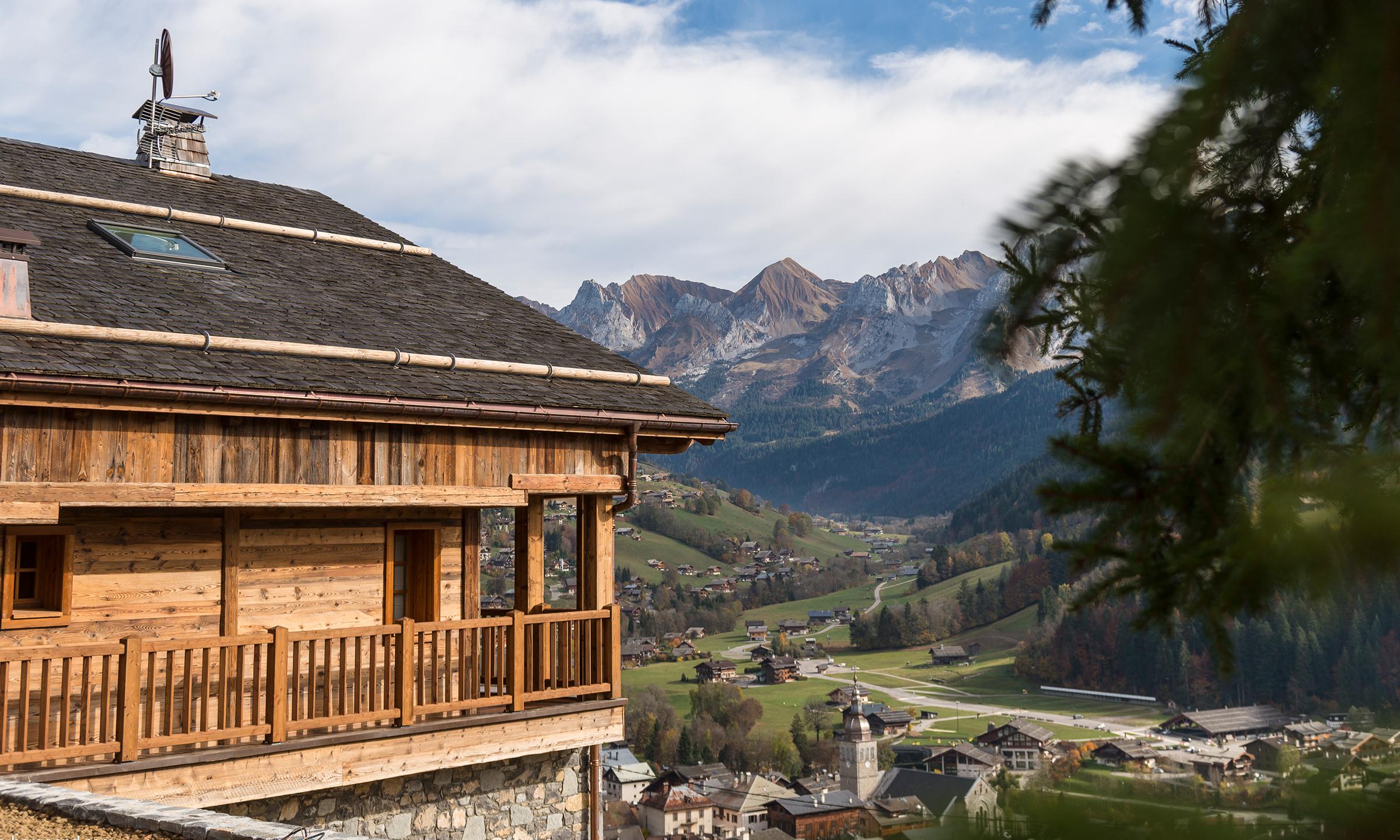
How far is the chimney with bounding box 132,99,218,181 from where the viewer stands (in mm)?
13945

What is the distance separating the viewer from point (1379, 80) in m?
1.62

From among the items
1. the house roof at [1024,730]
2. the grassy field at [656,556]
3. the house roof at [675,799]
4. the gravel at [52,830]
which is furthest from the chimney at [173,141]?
the grassy field at [656,556]

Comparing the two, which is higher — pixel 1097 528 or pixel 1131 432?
pixel 1131 432

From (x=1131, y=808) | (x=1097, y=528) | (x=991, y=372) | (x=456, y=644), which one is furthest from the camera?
(x=456, y=644)

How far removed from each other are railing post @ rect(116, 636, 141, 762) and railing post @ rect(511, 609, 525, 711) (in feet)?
9.87

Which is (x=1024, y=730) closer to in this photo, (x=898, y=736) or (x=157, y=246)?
(x=898, y=736)

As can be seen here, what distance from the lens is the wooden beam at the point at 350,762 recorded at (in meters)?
7.67

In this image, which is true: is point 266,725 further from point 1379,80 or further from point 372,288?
point 1379,80

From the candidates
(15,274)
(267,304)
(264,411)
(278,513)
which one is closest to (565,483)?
(278,513)

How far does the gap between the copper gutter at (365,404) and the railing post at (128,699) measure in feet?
5.82

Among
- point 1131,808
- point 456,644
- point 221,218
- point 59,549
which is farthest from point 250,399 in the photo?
point 1131,808

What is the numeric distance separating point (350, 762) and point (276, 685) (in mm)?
955

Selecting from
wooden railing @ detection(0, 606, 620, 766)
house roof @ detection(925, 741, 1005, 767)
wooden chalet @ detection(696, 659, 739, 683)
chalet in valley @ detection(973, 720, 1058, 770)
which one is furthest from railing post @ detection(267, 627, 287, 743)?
wooden chalet @ detection(696, 659, 739, 683)

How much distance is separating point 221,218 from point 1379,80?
41.5 feet
